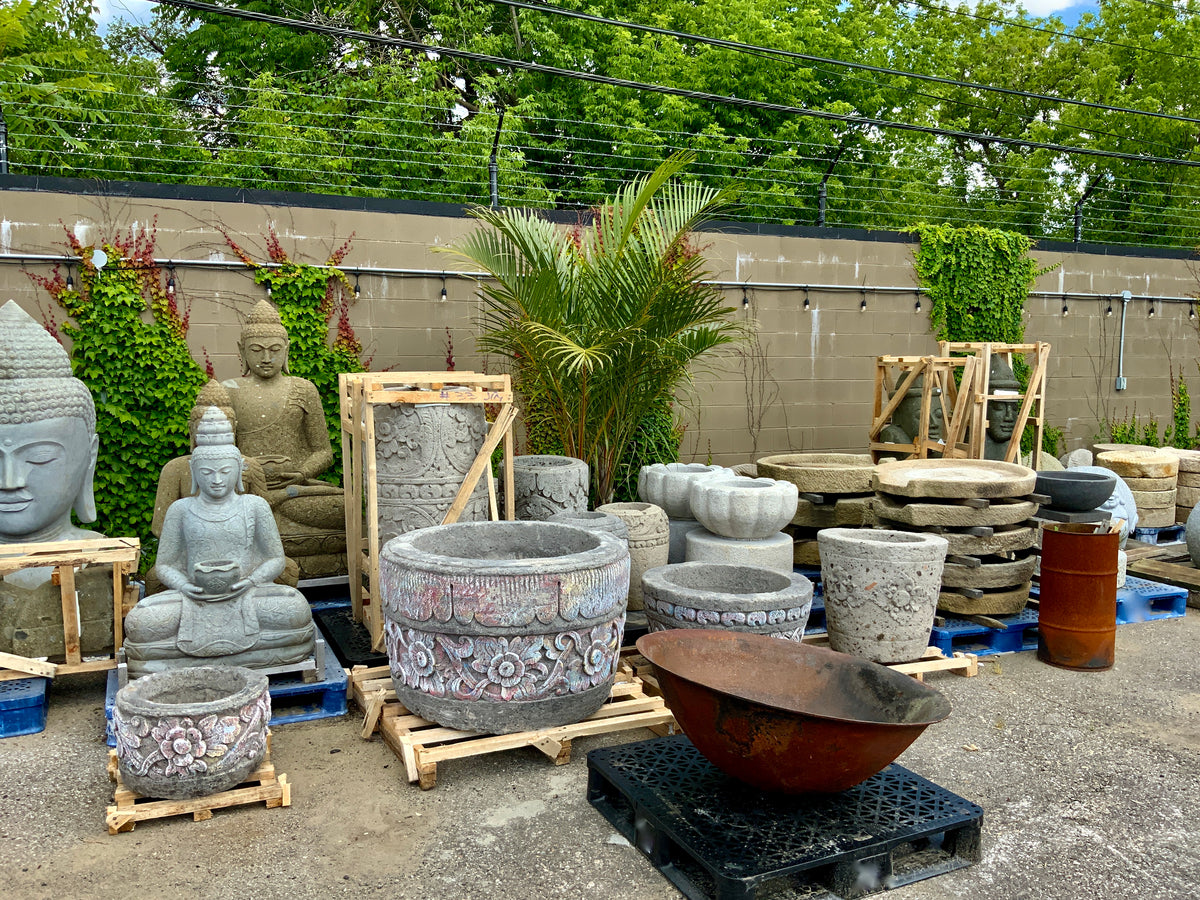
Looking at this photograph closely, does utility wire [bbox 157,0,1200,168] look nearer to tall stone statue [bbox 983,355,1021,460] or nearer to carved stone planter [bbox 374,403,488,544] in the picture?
tall stone statue [bbox 983,355,1021,460]

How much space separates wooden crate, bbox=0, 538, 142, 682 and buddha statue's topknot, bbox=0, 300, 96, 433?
0.67m

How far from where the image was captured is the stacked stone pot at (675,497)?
589 cm

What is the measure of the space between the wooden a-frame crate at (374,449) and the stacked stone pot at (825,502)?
2098 millimetres

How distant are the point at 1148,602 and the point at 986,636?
1413mm

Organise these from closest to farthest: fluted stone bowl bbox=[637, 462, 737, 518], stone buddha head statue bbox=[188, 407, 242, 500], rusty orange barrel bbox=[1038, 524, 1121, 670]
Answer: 1. stone buddha head statue bbox=[188, 407, 242, 500]
2. rusty orange barrel bbox=[1038, 524, 1121, 670]
3. fluted stone bowl bbox=[637, 462, 737, 518]

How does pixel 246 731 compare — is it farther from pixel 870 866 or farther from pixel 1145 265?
pixel 1145 265

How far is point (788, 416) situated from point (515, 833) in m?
6.35

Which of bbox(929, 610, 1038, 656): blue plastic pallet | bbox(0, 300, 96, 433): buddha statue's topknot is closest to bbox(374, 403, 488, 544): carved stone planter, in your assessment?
bbox(0, 300, 96, 433): buddha statue's topknot

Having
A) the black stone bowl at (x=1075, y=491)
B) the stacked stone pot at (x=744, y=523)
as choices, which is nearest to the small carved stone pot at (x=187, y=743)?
the stacked stone pot at (x=744, y=523)

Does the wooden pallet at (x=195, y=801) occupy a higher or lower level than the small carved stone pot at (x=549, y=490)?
lower

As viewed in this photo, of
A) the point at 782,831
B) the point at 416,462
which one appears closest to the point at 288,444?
the point at 416,462

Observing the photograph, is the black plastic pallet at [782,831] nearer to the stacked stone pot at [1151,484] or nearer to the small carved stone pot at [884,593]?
the small carved stone pot at [884,593]

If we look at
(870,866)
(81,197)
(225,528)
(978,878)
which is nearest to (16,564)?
(225,528)

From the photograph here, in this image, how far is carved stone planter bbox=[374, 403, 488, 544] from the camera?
500 cm
